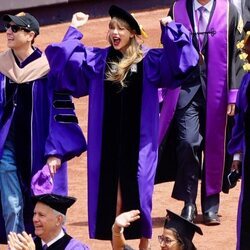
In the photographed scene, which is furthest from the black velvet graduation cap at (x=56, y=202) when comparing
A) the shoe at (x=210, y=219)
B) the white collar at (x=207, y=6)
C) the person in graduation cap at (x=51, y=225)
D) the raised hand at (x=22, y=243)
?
the white collar at (x=207, y=6)

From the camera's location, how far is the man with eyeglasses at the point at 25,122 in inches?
456

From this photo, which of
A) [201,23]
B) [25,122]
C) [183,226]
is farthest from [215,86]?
[183,226]

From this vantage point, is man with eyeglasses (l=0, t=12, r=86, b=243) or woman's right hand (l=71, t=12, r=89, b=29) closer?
man with eyeglasses (l=0, t=12, r=86, b=243)

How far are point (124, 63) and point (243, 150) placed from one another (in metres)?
1.07

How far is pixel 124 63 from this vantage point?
1130cm

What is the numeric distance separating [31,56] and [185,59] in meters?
1.27

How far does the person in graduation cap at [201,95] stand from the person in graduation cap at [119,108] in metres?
1.42

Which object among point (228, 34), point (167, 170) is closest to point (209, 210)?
point (167, 170)

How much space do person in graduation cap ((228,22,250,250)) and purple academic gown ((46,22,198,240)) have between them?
17.3 inches

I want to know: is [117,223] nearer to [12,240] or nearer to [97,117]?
[12,240]

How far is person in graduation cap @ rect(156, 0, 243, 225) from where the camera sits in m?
12.9

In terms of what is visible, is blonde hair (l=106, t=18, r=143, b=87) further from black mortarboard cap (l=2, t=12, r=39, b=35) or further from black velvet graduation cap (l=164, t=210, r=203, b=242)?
black velvet graduation cap (l=164, t=210, r=203, b=242)

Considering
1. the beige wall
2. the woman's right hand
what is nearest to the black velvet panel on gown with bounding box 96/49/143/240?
the woman's right hand

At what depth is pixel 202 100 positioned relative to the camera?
13.0 metres
